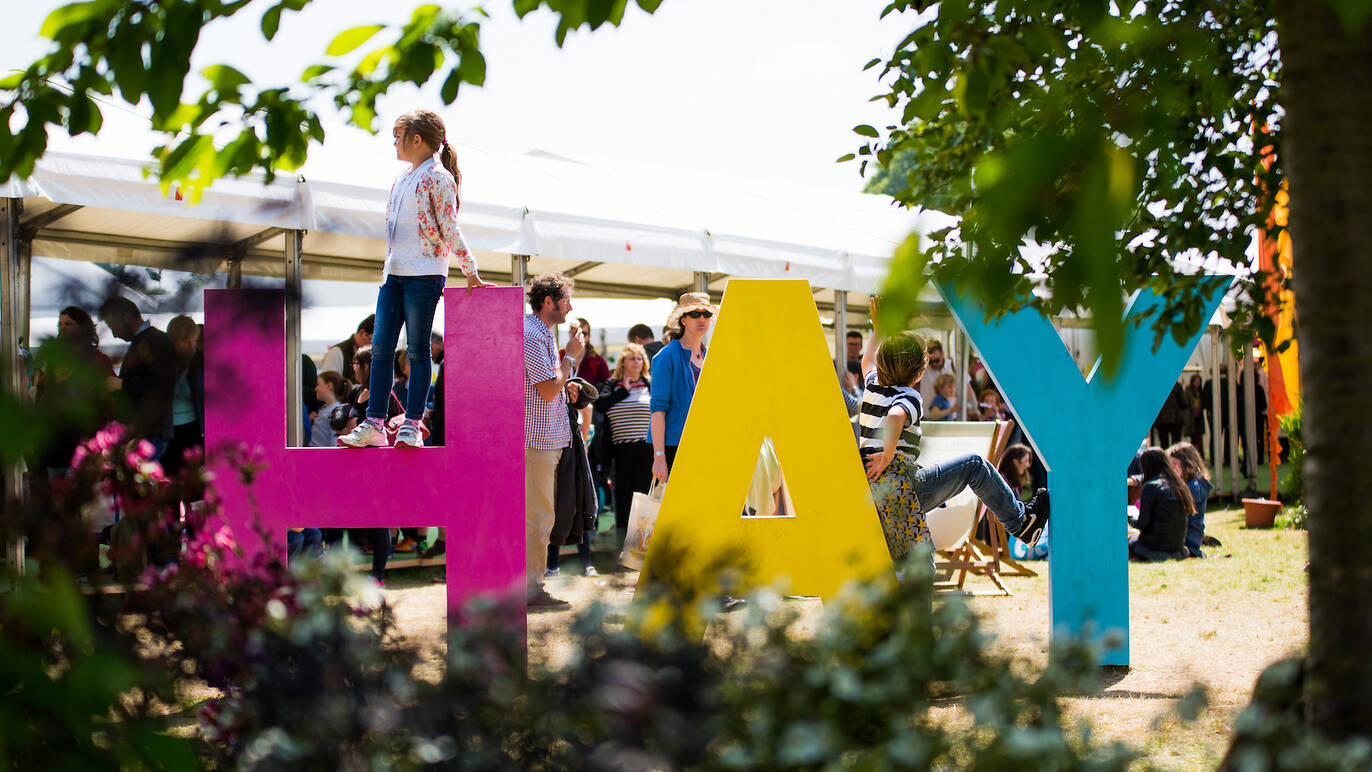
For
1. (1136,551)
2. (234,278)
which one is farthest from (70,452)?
(1136,551)

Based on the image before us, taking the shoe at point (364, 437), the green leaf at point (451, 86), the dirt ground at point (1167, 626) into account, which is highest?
the green leaf at point (451, 86)

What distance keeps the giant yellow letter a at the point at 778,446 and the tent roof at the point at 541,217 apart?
82cm

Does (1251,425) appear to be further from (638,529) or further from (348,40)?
(348,40)

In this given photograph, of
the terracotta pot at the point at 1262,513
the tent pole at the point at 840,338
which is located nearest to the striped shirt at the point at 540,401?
the tent pole at the point at 840,338

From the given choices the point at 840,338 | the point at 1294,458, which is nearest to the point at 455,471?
the point at 840,338

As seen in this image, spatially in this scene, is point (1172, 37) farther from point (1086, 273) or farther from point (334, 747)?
point (334, 747)

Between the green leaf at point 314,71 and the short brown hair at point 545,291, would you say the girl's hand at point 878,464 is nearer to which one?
the short brown hair at point 545,291

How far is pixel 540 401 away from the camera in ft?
21.5

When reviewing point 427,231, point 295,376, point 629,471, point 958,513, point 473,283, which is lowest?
point 958,513

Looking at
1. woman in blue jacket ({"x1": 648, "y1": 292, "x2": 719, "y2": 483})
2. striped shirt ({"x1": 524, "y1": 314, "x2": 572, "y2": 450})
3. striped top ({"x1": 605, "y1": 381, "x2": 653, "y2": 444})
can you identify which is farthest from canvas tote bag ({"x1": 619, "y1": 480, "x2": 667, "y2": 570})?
striped top ({"x1": 605, "y1": 381, "x2": 653, "y2": 444})

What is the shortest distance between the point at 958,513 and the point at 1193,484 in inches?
137

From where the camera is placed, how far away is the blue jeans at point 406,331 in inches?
185

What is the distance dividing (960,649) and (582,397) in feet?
19.0

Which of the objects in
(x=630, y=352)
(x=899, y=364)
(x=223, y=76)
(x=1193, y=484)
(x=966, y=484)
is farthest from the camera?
(x=1193, y=484)
